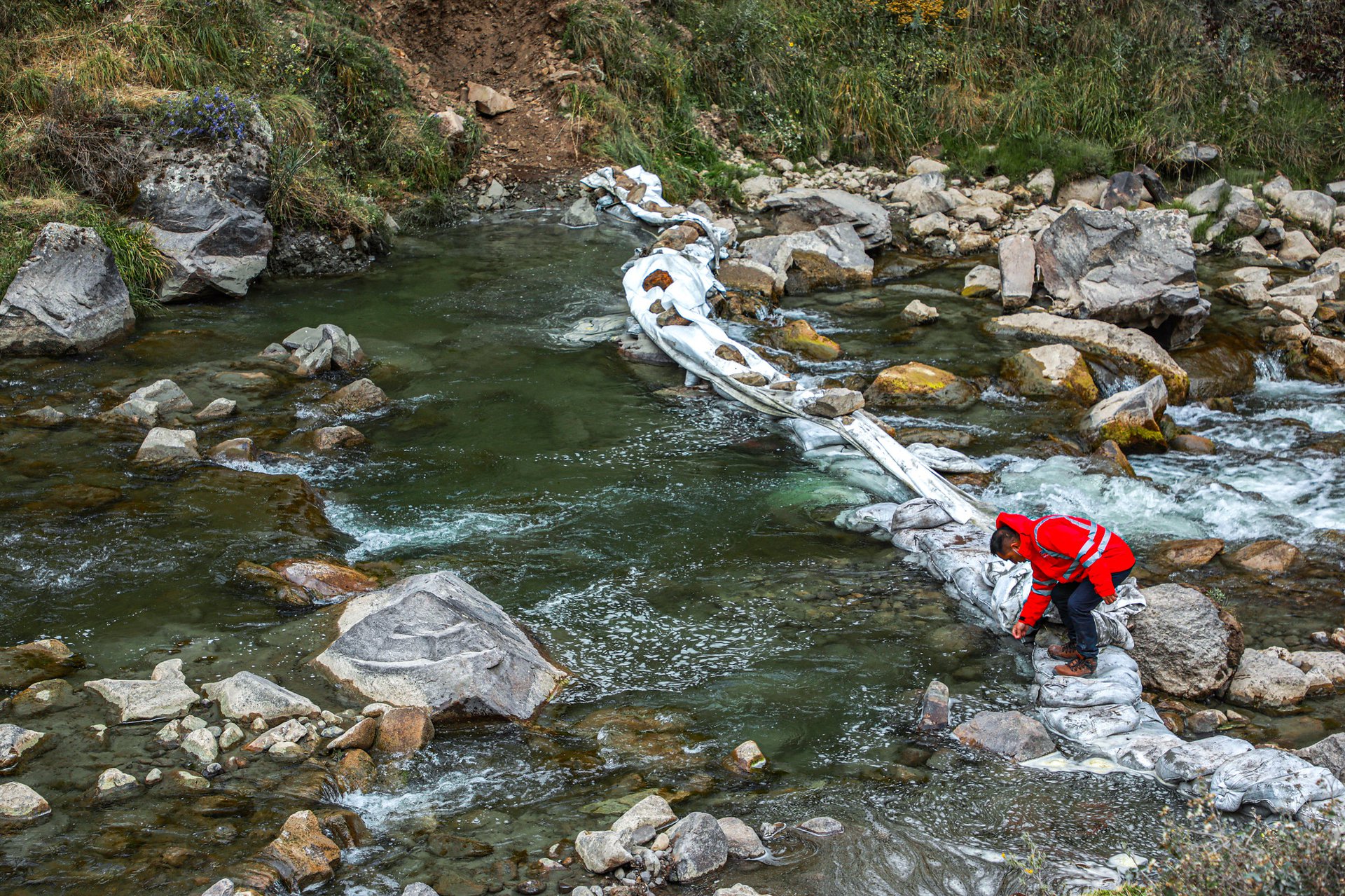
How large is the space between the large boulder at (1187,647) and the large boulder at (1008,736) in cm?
80

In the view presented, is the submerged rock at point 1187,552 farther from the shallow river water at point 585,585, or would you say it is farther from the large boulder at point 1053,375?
the large boulder at point 1053,375

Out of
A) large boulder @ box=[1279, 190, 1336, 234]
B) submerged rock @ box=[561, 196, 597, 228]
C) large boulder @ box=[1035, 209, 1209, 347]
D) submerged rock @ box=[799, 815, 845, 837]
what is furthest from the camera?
large boulder @ box=[1279, 190, 1336, 234]

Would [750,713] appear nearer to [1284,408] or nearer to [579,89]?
[1284,408]

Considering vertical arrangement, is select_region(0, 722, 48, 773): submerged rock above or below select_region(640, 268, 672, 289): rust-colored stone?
below

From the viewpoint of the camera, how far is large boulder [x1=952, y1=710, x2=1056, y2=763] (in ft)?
11.9

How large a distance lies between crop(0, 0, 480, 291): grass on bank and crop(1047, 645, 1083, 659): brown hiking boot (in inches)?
309

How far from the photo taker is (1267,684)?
4062 mm

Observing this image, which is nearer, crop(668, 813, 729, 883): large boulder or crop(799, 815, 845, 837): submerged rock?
crop(668, 813, 729, 883): large boulder

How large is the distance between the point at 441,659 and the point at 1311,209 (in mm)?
12488

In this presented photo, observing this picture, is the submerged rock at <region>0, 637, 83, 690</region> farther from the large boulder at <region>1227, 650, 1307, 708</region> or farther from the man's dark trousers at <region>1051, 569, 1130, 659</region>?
the large boulder at <region>1227, 650, 1307, 708</region>

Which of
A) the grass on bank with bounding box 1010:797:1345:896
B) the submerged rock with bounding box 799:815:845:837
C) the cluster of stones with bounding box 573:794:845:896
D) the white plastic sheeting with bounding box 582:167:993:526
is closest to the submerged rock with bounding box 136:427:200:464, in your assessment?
the white plastic sheeting with bounding box 582:167:993:526

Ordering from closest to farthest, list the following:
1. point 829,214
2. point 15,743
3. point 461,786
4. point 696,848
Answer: point 696,848
point 15,743
point 461,786
point 829,214

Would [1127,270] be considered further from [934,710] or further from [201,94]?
[201,94]

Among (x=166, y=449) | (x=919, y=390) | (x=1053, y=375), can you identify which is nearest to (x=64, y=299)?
(x=166, y=449)
